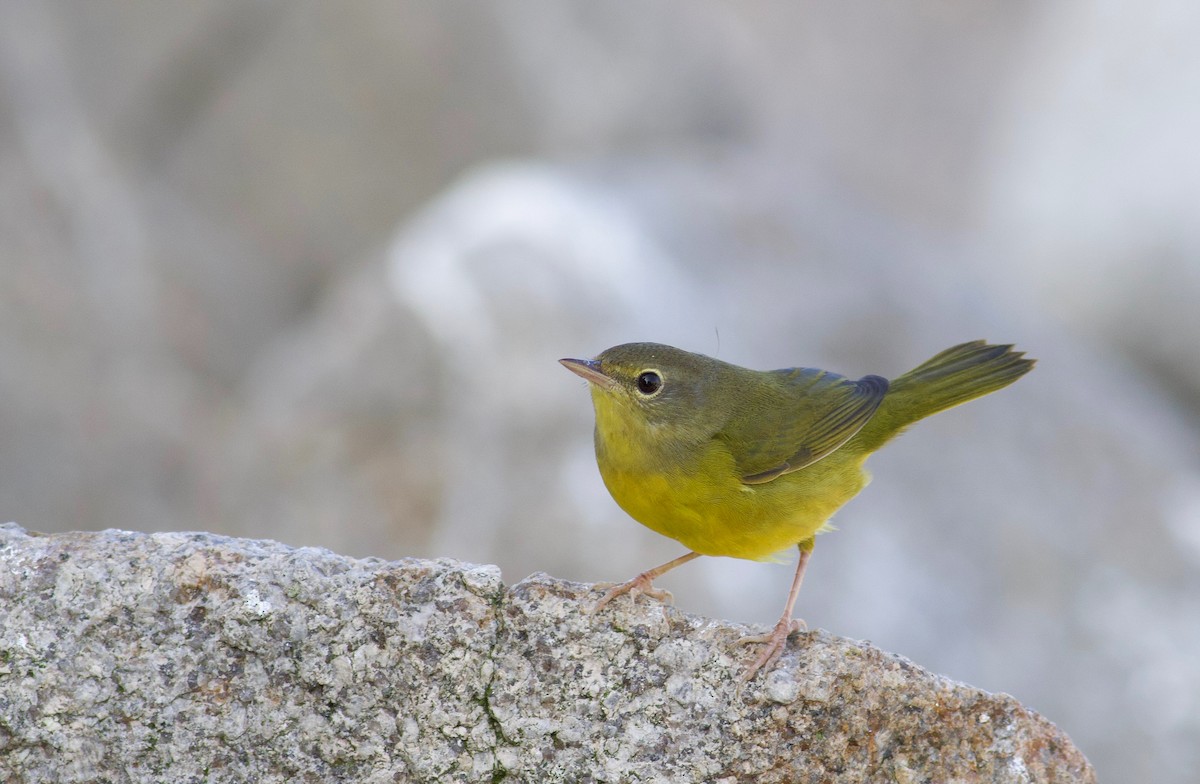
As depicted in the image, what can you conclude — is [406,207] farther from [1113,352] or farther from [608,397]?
[608,397]

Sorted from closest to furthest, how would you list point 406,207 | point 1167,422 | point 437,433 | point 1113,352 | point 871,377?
1. point 871,377
2. point 437,433
3. point 1167,422
4. point 1113,352
5. point 406,207

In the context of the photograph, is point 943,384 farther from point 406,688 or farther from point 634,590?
point 406,688


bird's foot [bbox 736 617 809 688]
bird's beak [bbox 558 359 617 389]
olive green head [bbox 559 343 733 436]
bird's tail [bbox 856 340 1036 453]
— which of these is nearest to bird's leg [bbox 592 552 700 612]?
bird's foot [bbox 736 617 809 688]

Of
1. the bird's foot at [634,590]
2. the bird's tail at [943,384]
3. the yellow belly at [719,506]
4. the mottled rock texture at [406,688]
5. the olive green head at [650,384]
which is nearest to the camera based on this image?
the mottled rock texture at [406,688]

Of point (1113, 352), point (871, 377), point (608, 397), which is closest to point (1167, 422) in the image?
point (1113, 352)

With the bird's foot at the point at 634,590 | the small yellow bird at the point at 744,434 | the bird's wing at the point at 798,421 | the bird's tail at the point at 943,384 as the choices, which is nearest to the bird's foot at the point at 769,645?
the small yellow bird at the point at 744,434

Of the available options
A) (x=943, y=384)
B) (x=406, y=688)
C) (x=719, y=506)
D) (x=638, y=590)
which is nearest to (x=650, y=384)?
(x=719, y=506)

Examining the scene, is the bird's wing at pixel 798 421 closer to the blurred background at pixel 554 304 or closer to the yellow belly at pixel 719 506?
the yellow belly at pixel 719 506
